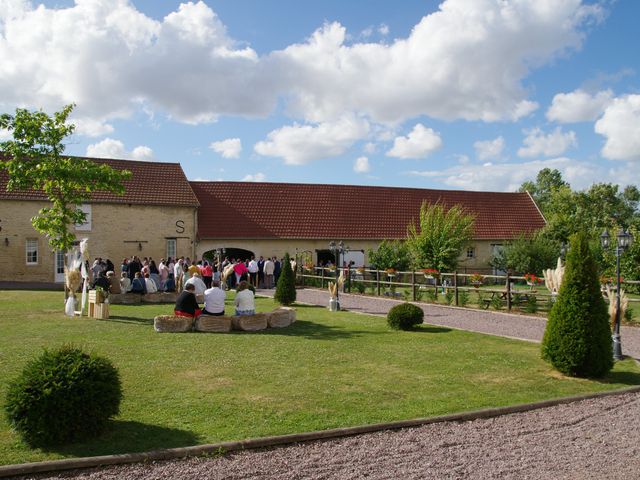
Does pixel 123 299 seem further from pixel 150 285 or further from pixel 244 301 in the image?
pixel 244 301

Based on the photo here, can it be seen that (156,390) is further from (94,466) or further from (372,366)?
(372,366)

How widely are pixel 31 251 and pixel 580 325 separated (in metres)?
26.8

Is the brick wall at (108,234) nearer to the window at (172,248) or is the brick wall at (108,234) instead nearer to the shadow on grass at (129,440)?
the window at (172,248)

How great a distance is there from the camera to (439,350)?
38.5 ft

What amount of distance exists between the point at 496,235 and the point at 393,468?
3404 centimetres

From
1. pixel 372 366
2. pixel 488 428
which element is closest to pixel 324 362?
pixel 372 366

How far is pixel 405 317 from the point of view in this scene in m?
14.4

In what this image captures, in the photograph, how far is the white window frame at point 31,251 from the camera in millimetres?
28844

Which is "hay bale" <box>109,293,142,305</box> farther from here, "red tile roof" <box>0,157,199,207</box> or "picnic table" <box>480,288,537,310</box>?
"picnic table" <box>480,288,537,310</box>

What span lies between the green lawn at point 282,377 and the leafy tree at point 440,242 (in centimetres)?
1393

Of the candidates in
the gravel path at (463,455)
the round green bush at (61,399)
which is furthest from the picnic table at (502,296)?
the round green bush at (61,399)

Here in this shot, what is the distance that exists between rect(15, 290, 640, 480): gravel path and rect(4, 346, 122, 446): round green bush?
67cm

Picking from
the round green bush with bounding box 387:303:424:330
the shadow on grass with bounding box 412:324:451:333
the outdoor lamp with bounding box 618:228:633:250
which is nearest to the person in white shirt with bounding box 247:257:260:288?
the shadow on grass with bounding box 412:324:451:333

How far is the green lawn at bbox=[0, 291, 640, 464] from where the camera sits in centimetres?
680
